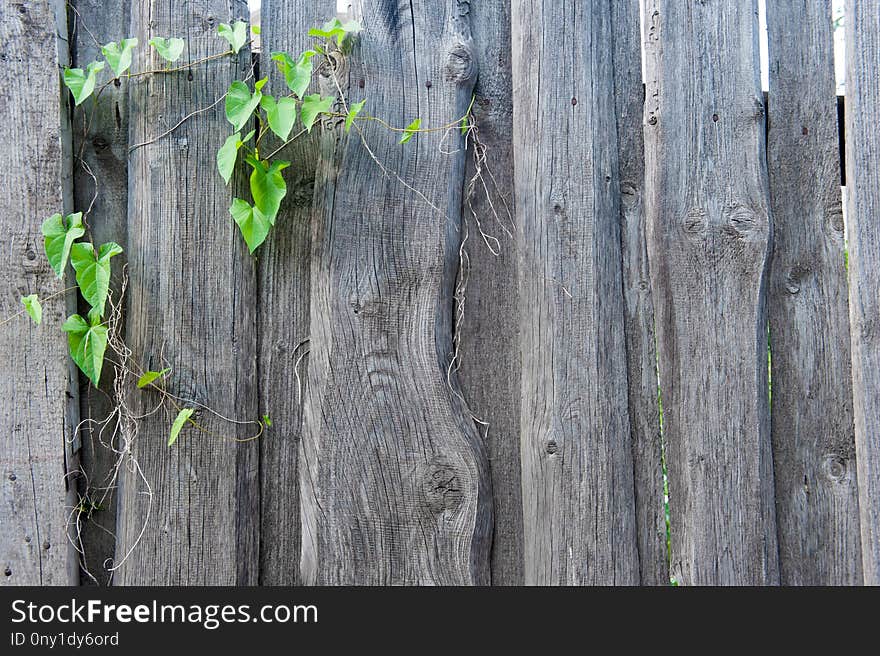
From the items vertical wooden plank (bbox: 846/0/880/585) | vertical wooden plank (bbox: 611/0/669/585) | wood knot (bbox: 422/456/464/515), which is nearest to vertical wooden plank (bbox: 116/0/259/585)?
wood knot (bbox: 422/456/464/515)

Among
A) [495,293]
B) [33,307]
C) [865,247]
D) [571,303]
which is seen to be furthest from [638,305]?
[33,307]

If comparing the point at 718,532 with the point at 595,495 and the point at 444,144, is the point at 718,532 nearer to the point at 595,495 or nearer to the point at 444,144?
the point at 595,495

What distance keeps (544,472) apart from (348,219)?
2.58 feet

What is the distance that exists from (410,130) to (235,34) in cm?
48

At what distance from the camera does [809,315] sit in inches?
66.2

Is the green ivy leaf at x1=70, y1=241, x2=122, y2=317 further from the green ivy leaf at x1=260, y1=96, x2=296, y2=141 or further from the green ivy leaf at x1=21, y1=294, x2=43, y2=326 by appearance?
the green ivy leaf at x1=260, y1=96, x2=296, y2=141

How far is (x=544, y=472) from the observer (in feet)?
5.32

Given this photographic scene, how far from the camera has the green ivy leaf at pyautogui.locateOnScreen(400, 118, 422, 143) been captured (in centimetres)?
161

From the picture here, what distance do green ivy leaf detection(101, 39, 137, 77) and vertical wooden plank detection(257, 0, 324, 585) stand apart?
11.9 inches

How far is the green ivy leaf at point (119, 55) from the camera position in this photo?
155cm

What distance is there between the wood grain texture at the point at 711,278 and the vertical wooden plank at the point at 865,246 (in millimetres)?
231

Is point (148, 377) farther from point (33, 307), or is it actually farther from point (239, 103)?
point (239, 103)

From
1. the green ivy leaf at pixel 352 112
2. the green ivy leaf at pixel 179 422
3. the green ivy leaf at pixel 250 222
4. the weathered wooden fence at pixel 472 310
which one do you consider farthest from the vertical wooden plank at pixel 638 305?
the green ivy leaf at pixel 179 422

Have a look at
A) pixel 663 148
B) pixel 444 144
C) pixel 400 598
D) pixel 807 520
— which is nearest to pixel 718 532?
pixel 807 520
